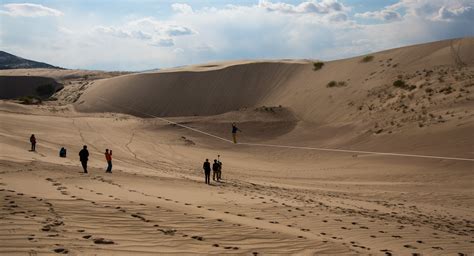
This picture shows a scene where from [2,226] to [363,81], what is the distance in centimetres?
3465

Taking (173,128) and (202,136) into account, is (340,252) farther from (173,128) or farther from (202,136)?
(173,128)

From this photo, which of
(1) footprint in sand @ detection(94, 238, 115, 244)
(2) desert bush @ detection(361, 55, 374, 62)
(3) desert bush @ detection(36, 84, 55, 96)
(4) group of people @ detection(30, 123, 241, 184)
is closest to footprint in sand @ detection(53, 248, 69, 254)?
(1) footprint in sand @ detection(94, 238, 115, 244)

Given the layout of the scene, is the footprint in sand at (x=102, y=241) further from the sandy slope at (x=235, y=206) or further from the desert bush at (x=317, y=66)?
the desert bush at (x=317, y=66)

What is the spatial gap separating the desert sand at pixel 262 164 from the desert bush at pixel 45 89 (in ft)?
46.8

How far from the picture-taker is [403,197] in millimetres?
14633

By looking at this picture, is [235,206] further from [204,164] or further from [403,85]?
[403,85]

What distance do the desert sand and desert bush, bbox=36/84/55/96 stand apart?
14252mm

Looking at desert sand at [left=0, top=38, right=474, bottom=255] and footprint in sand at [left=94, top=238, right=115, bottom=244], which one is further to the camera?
desert sand at [left=0, top=38, right=474, bottom=255]

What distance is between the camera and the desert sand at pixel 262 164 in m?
7.20

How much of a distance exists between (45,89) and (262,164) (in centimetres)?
5111

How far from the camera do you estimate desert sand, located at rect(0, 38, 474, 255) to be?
7.20 m

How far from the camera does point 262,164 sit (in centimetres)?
2350

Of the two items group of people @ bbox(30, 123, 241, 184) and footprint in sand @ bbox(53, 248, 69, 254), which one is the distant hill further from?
footprint in sand @ bbox(53, 248, 69, 254)

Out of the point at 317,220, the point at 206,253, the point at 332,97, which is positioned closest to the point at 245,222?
the point at 317,220
